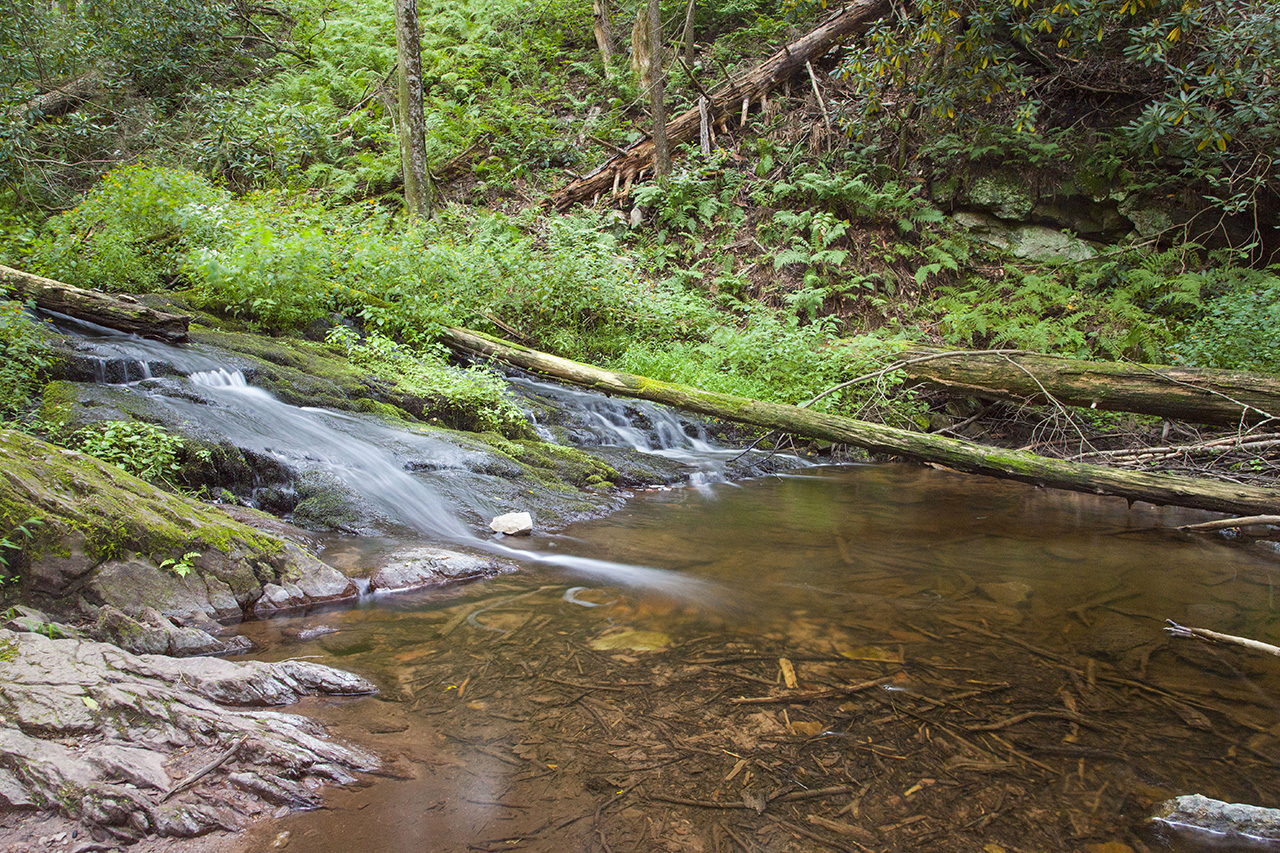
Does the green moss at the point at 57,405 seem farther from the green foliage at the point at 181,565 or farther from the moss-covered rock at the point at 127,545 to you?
the green foliage at the point at 181,565

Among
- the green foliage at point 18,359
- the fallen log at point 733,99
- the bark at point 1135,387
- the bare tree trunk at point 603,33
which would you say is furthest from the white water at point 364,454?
the bare tree trunk at point 603,33

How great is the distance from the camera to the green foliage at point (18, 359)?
5.13m

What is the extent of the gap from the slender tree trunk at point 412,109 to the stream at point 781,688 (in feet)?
28.1

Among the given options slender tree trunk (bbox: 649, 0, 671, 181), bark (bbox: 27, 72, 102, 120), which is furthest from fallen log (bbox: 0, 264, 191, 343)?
bark (bbox: 27, 72, 102, 120)

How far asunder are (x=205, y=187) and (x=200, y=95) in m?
8.98

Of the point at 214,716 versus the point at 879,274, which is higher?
the point at 879,274

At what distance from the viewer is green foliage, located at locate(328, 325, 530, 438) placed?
26.3ft

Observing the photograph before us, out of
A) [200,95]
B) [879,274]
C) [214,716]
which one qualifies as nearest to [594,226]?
[879,274]

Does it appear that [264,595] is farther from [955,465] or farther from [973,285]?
[973,285]

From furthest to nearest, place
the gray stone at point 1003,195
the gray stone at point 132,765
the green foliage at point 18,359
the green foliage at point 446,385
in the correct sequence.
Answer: the gray stone at point 1003,195 → the green foliage at point 446,385 → the green foliage at point 18,359 → the gray stone at point 132,765

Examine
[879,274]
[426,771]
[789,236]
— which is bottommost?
[426,771]

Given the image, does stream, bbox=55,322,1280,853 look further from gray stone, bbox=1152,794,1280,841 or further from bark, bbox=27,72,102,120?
bark, bbox=27,72,102,120

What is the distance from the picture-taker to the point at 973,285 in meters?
13.1

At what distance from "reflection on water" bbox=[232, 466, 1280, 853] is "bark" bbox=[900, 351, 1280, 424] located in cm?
307
